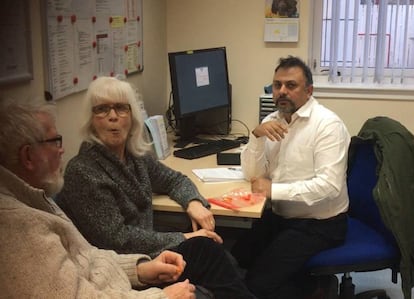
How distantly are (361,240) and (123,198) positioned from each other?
1.09 m

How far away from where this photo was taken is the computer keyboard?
3.05 m

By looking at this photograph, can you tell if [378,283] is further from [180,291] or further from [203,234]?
[180,291]

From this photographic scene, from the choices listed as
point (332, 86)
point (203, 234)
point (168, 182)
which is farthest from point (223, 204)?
point (332, 86)

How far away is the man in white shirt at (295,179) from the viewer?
96.6 inches

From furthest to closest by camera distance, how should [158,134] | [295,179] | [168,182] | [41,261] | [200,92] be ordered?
[200,92], [158,134], [295,179], [168,182], [41,261]

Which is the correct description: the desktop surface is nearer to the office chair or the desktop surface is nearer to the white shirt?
the white shirt

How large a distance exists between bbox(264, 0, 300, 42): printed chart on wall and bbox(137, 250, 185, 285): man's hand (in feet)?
6.49

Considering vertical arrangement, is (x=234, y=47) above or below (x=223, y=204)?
above

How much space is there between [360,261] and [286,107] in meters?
0.75

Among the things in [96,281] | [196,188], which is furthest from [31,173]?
[196,188]

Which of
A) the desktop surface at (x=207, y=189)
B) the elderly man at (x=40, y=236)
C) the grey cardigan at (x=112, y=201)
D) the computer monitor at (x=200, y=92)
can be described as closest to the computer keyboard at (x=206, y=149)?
the desktop surface at (x=207, y=189)

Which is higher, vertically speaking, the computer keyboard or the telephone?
the telephone

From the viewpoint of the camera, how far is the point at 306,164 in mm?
2547

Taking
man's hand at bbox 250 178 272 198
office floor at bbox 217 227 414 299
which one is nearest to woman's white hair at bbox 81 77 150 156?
man's hand at bbox 250 178 272 198
